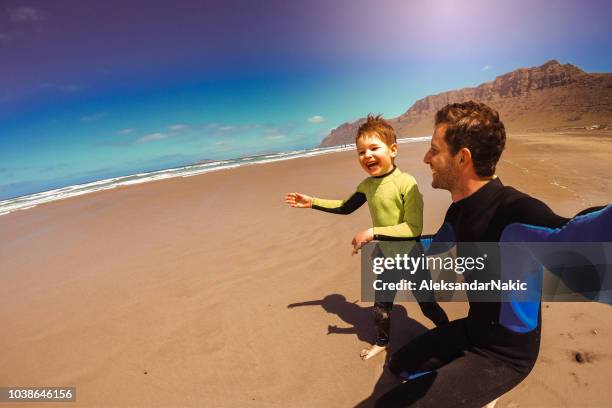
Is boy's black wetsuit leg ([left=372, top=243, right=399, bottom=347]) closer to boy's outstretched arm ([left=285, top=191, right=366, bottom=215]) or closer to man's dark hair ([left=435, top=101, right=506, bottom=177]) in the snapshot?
boy's outstretched arm ([left=285, top=191, right=366, bottom=215])

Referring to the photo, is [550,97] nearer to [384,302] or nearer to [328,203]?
[328,203]

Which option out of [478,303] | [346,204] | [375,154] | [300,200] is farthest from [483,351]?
[300,200]

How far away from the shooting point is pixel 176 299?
431 cm

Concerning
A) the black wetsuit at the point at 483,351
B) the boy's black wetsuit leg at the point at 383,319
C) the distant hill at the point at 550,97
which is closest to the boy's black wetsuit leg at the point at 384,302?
the boy's black wetsuit leg at the point at 383,319

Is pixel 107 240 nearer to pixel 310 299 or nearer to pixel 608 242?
pixel 310 299

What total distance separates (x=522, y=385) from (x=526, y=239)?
5.87 feet

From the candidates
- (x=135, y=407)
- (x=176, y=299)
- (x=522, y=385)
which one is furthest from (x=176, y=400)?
(x=522, y=385)

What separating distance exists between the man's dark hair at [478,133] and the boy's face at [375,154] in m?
0.76

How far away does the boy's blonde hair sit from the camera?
244 centimetres

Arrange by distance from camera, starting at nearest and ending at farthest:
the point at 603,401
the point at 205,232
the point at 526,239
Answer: the point at 526,239
the point at 603,401
the point at 205,232

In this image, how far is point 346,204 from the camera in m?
3.04

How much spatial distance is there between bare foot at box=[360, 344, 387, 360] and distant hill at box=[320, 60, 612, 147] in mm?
58122

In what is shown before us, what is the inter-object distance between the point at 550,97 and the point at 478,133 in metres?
139

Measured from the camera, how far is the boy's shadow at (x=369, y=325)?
8.68 ft
